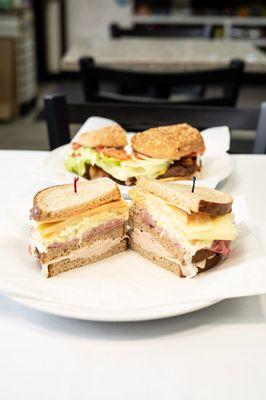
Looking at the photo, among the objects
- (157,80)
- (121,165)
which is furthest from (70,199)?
(157,80)

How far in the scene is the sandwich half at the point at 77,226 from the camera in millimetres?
939

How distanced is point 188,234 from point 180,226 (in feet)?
0.11

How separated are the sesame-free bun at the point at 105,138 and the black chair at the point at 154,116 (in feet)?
1.04

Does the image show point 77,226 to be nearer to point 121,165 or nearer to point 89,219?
point 89,219

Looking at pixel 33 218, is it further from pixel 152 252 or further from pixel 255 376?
pixel 255 376

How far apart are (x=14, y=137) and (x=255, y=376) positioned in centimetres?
441

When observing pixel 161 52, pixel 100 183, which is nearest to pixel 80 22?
Result: pixel 161 52

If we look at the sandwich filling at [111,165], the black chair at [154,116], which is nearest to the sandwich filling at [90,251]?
the sandwich filling at [111,165]

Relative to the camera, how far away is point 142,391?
691mm

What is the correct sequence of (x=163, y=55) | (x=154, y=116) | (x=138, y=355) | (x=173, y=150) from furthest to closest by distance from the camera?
(x=163, y=55) < (x=154, y=116) < (x=173, y=150) < (x=138, y=355)

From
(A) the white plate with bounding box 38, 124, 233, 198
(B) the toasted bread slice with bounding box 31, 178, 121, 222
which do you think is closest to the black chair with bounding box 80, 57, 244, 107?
(A) the white plate with bounding box 38, 124, 233, 198

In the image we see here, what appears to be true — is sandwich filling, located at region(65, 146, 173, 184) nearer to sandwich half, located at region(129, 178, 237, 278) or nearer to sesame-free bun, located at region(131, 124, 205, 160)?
sesame-free bun, located at region(131, 124, 205, 160)

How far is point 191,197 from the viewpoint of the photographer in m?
0.96

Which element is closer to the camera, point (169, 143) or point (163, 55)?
point (169, 143)
